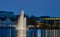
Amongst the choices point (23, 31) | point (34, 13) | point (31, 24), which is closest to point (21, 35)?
point (23, 31)

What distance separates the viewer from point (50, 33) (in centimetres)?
129

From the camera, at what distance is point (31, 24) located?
4.25 feet

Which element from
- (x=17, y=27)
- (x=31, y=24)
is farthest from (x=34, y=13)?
(x=17, y=27)

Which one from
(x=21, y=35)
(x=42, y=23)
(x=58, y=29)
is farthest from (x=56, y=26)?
(x=21, y=35)

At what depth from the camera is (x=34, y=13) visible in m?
1.30

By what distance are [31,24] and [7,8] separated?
292 millimetres

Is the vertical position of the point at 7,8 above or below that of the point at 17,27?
above

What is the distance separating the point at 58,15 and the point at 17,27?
0.43 meters

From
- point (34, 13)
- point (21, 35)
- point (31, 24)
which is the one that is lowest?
point (21, 35)

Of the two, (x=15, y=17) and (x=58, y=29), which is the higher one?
(x=15, y=17)

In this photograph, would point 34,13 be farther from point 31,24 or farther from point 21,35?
point 21,35

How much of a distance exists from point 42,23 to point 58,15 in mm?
183

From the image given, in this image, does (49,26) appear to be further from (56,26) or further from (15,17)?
(15,17)

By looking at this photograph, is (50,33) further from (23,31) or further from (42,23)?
(23,31)
